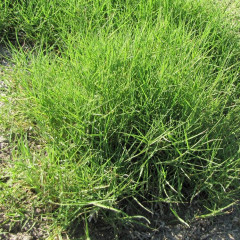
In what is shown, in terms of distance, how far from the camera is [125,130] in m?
1.84

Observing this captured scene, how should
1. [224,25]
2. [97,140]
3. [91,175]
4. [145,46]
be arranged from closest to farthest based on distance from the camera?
[91,175] < [97,140] < [145,46] < [224,25]

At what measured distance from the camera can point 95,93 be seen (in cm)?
189

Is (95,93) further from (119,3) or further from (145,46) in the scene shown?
(119,3)

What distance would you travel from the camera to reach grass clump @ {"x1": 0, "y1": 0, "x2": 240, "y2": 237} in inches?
66.1

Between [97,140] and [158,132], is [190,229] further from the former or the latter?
[97,140]

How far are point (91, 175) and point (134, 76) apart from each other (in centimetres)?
62

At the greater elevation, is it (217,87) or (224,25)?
(224,25)

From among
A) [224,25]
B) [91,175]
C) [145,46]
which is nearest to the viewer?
[91,175]

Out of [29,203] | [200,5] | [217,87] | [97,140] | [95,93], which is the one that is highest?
[200,5]

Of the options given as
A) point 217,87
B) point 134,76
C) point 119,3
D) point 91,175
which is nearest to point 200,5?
point 119,3

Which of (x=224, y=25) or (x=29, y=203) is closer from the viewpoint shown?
(x=29, y=203)

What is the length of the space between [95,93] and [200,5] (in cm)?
127

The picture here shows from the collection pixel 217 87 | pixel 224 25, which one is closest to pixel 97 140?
pixel 217 87

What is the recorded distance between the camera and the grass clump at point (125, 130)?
168 centimetres
